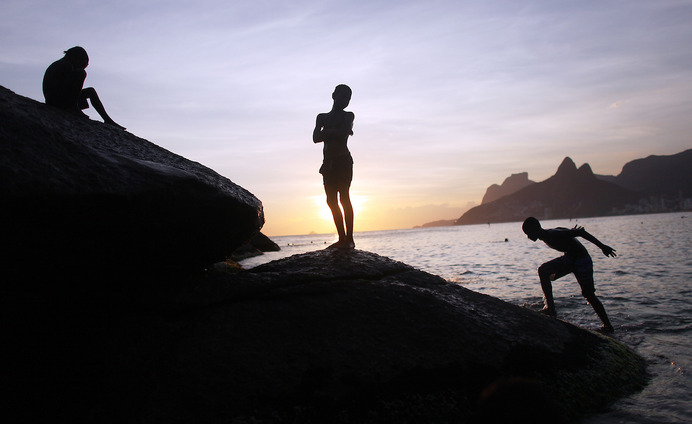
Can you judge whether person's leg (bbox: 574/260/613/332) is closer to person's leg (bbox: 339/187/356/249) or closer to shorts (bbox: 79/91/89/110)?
person's leg (bbox: 339/187/356/249)

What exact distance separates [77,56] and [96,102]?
61 centimetres

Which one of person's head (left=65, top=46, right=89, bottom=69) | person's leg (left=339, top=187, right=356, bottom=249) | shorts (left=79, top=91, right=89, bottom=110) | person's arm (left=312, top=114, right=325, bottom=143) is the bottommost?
person's leg (left=339, top=187, right=356, bottom=249)

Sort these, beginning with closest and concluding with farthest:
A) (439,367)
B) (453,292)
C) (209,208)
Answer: (439,367), (209,208), (453,292)

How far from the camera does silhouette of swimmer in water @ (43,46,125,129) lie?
5.02m

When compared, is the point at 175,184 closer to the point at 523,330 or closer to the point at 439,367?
the point at 439,367

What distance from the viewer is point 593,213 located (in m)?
200

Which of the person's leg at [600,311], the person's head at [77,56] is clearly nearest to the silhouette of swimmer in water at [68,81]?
the person's head at [77,56]

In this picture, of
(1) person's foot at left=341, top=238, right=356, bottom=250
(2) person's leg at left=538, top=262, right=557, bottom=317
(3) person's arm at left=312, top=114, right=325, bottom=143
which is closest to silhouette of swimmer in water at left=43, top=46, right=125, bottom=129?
(3) person's arm at left=312, top=114, right=325, bottom=143

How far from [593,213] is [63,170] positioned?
233999 millimetres

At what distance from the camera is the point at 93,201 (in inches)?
134

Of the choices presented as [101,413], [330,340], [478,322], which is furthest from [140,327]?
[478,322]

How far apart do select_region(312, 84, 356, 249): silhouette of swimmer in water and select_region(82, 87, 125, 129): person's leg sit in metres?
2.96

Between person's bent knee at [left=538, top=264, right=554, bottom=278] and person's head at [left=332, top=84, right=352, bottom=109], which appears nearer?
person's head at [left=332, top=84, right=352, bottom=109]

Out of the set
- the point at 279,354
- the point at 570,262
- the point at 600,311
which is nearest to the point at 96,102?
the point at 279,354
